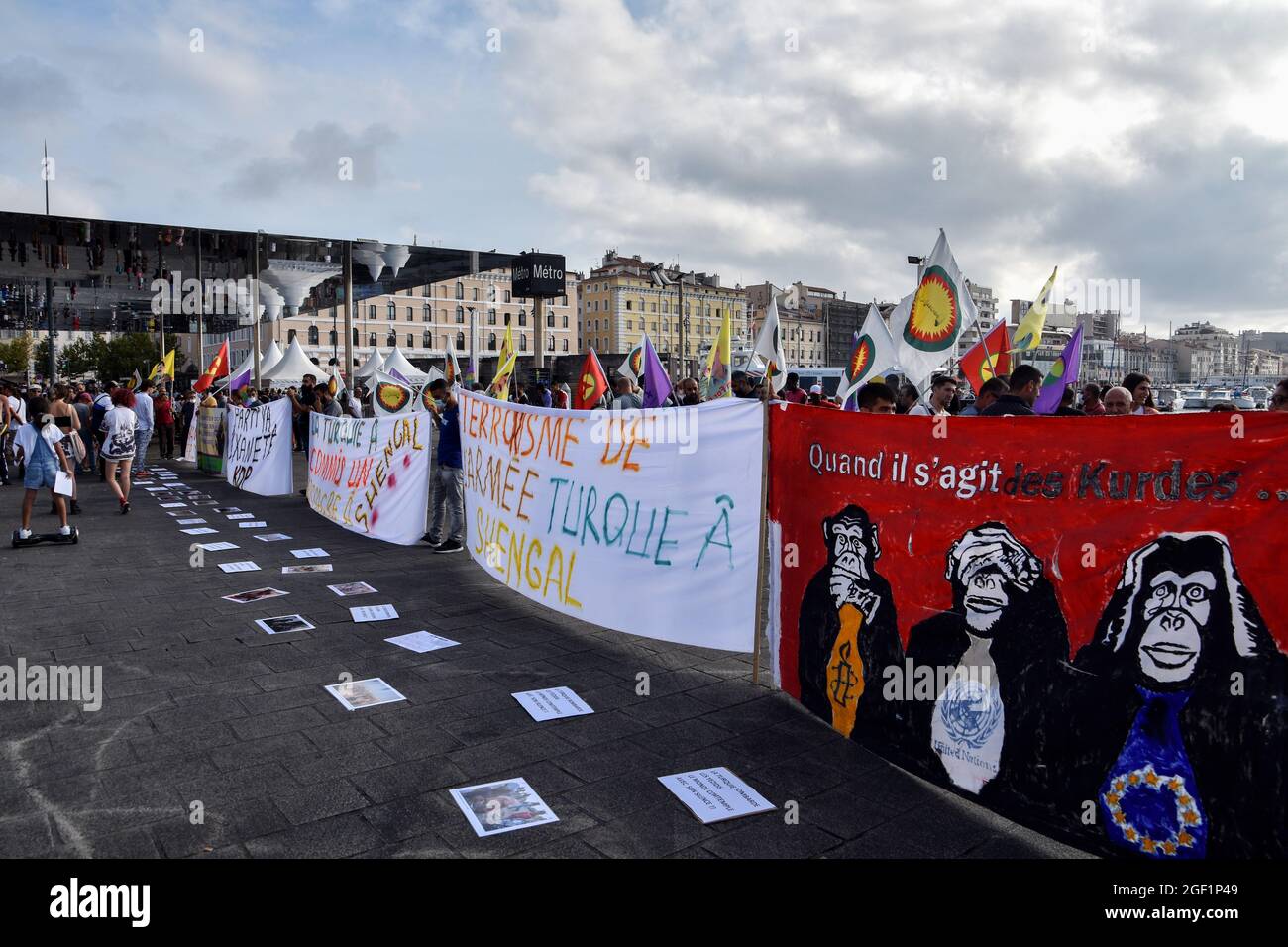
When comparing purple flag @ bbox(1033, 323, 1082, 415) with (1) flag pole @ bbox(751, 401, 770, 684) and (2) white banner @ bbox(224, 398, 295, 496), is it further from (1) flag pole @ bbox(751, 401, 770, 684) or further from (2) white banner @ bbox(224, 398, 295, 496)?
(2) white banner @ bbox(224, 398, 295, 496)

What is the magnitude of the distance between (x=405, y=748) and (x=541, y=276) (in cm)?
2818

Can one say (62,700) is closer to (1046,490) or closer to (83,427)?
(1046,490)

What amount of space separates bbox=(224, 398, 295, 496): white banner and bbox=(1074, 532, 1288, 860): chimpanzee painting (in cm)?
1423

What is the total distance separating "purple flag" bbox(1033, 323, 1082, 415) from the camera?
8.83 meters

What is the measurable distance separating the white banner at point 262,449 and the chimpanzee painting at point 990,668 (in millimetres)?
13466

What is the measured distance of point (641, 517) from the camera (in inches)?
227

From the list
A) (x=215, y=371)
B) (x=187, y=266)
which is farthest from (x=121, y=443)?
Result: (x=187, y=266)

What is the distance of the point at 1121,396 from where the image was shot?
7.23m

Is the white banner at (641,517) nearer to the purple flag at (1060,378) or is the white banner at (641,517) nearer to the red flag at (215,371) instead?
the purple flag at (1060,378)

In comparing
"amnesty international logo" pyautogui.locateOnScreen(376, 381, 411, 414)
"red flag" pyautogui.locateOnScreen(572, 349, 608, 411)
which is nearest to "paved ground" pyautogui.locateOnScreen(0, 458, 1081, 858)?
"red flag" pyautogui.locateOnScreen(572, 349, 608, 411)

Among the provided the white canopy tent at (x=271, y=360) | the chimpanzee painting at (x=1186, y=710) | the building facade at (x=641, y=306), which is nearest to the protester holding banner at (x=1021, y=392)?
the chimpanzee painting at (x=1186, y=710)

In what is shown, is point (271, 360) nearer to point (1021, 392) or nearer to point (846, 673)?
point (1021, 392)

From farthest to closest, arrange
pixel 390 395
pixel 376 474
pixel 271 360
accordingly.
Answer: pixel 271 360 < pixel 390 395 < pixel 376 474

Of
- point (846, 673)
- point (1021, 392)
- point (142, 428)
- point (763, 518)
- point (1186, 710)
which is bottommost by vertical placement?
point (846, 673)
